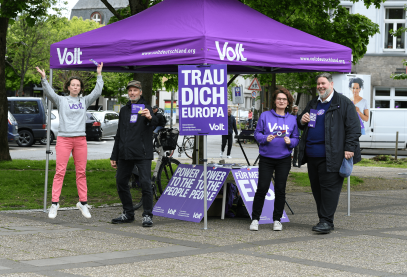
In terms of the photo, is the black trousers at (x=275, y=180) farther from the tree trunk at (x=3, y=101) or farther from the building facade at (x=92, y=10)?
the building facade at (x=92, y=10)

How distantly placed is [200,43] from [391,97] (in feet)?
94.1

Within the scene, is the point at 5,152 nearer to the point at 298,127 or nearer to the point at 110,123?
the point at 298,127

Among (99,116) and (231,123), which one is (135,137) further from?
(99,116)

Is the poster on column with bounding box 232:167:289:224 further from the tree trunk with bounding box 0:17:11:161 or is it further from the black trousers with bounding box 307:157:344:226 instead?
the tree trunk with bounding box 0:17:11:161

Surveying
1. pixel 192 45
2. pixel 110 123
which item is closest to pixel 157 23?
pixel 192 45

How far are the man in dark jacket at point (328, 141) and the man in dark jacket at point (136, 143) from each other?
6.52 ft

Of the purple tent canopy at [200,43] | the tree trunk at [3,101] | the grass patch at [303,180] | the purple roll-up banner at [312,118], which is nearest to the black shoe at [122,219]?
the purple tent canopy at [200,43]

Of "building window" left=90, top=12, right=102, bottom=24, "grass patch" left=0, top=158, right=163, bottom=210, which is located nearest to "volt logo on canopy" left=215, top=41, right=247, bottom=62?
"grass patch" left=0, top=158, right=163, bottom=210

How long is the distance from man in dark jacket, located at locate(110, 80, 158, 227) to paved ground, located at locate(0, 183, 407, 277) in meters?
0.42

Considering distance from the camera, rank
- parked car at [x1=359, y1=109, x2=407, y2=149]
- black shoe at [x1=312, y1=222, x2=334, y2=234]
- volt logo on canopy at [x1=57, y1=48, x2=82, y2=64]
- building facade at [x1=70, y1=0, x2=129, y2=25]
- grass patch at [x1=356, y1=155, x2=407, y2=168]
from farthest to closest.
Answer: building facade at [x1=70, y1=0, x2=129, y2=25], parked car at [x1=359, y1=109, x2=407, y2=149], grass patch at [x1=356, y1=155, x2=407, y2=168], volt logo on canopy at [x1=57, y1=48, x2=82, y2=64], black shoe at [x1=312, y1=222, x2=334, y2=234]

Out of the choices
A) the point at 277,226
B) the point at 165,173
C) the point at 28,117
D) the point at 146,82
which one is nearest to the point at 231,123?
the point at 28,117

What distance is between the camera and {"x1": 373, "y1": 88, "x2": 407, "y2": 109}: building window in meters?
33.8

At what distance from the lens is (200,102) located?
296 inches

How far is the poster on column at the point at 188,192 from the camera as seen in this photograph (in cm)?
805
